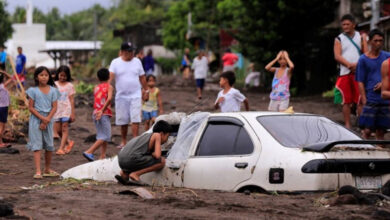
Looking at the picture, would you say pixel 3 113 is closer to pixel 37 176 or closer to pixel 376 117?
pixel 37 176

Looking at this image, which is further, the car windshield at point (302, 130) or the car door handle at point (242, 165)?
the car windshield at point (302, 130)

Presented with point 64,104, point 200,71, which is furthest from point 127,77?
point 200,71

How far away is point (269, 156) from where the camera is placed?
841cm

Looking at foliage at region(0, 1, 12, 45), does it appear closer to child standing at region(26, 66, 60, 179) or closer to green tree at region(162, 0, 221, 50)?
green tree at region(162, 0, 221, 50)

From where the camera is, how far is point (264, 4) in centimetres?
3341

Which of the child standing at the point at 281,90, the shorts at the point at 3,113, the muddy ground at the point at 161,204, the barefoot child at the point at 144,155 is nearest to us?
the muddy ground at the point at 161,204

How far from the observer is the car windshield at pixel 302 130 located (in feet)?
28.6

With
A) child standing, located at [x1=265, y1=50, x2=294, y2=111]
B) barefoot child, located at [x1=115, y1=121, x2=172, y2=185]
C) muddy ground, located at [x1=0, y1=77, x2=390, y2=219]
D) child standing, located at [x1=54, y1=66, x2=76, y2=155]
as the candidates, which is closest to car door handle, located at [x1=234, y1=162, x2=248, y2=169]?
muddy ground, located at [x1=0, y1=77, x2=390, y2=219]

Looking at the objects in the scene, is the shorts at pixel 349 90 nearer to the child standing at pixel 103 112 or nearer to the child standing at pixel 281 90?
the child standing at pixel 281 90

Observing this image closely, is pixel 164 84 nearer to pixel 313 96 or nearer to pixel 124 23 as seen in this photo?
pixel 313 96

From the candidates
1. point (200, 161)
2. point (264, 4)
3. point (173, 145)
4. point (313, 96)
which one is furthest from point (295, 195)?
point (264, 4)

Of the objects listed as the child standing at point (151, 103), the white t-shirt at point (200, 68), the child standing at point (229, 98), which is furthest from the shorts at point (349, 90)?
the white t-shirt at point (200, 68)

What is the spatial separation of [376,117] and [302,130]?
2454 mm

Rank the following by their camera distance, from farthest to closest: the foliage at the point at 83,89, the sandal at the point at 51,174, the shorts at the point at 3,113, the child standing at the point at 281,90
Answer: the foliage at the point at 83,89, the shorts at the point at 3,113, the child standing at the point at 281,90, the sandal at the point at 51,174
